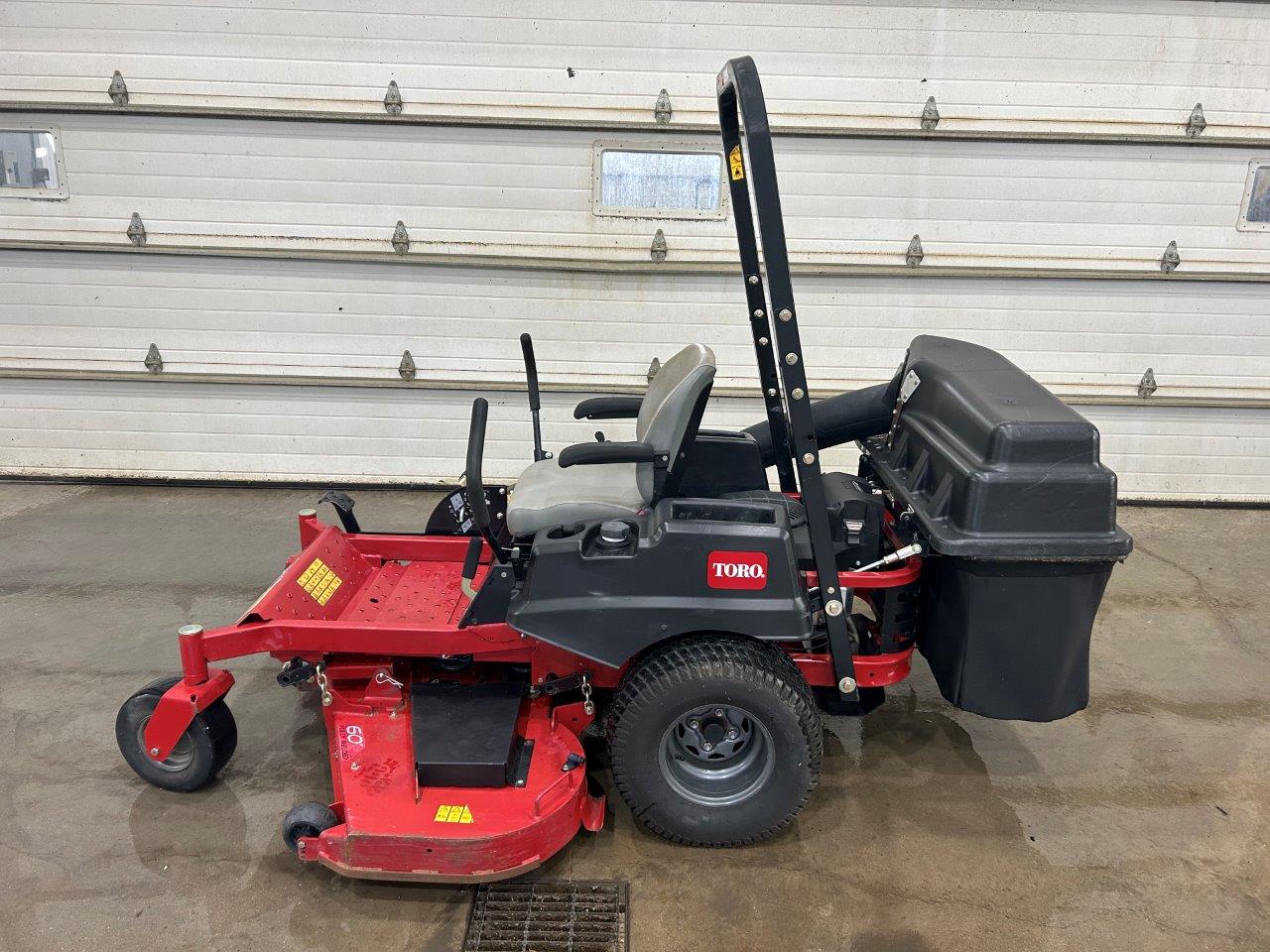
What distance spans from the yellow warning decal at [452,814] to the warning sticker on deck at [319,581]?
922mm

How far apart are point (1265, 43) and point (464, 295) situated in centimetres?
456

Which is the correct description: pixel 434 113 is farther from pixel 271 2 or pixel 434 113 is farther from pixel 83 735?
pixel 83 735

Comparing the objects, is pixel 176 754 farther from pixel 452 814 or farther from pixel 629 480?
pixel 629 480

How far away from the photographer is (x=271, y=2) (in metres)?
4.66

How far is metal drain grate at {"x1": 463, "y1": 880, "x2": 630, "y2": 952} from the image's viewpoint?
223 centimetres

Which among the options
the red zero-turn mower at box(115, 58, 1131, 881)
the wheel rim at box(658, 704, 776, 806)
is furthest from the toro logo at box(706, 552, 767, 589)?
the wheel rim at box(658, 704, 776, 806)

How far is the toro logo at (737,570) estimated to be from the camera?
2.38 metres

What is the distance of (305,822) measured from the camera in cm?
234

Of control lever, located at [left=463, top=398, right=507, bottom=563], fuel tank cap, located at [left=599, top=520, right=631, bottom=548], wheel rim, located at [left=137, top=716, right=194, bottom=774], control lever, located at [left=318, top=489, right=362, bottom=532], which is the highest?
control lever, located at [left=463, top=398, right=507, bottom=563]

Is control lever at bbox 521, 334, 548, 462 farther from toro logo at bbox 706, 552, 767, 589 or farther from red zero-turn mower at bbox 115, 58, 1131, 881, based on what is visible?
toro logo at bbox 706, 552, 767, 589

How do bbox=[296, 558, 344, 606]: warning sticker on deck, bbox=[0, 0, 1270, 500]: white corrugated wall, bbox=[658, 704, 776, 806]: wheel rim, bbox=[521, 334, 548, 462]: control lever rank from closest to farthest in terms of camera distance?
bbox=[658, 704, 776, 806]: wheel rim → bbox=[296, 558, 344, 606]: warning sticker on deck → bbox=[521, 334, 548, 462]: control lever → bbox=[0, 0, 1270, 500]: white corrugated wall

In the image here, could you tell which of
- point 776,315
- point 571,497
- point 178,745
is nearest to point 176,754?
point 178,745

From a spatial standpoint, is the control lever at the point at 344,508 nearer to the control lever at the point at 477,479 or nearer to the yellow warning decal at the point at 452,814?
the control lever at the point at 477,479

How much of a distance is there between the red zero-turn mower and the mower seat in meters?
0.01
